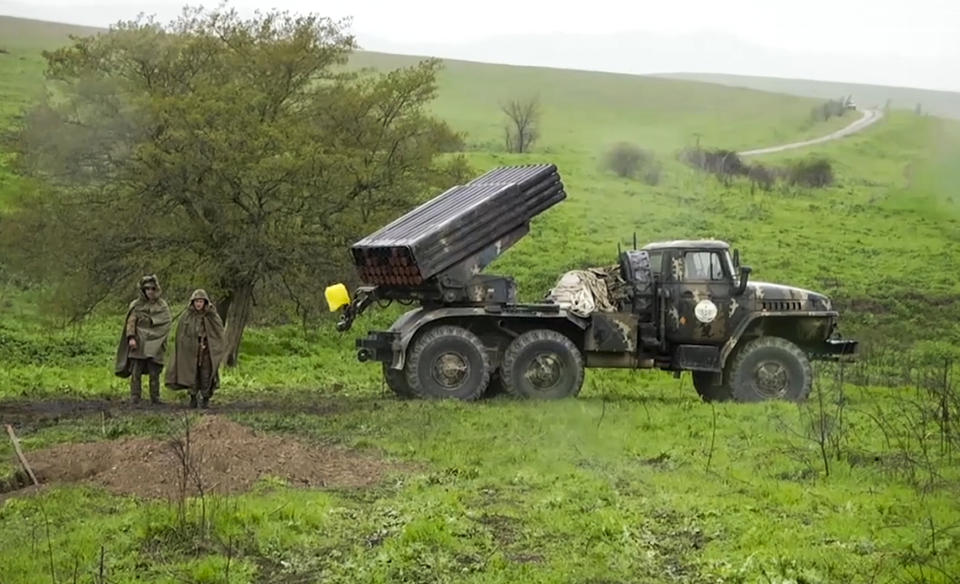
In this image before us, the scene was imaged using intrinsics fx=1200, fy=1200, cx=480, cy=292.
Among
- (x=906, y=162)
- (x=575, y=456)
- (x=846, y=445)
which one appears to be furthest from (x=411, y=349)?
(x=906, y=162)

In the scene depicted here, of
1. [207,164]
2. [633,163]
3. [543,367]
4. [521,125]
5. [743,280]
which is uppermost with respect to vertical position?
[521,125]

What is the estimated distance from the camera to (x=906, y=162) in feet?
159

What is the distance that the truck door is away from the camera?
672 inches

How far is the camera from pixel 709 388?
695 inches

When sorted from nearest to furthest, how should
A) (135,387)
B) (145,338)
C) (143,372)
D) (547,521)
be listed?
(547,521) → (145,338) → (135,387) → (143,372)

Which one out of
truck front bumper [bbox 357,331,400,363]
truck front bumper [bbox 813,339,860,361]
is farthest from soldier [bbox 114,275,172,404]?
truck front bumper [bbox 813,339,860,361]

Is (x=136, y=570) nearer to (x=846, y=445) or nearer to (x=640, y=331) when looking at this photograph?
(x=846, y=445)

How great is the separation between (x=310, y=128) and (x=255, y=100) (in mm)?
1210

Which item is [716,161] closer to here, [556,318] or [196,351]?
[556,318]

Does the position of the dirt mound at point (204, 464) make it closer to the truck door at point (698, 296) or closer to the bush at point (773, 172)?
the truck door at point (698, 296)

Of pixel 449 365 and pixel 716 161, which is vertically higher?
pixel 716 161

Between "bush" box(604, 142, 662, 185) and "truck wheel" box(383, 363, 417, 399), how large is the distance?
34.9 metres

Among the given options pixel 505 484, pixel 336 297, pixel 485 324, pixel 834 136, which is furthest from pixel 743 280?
pixel 834 136

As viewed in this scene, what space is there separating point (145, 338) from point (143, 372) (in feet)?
1.97
